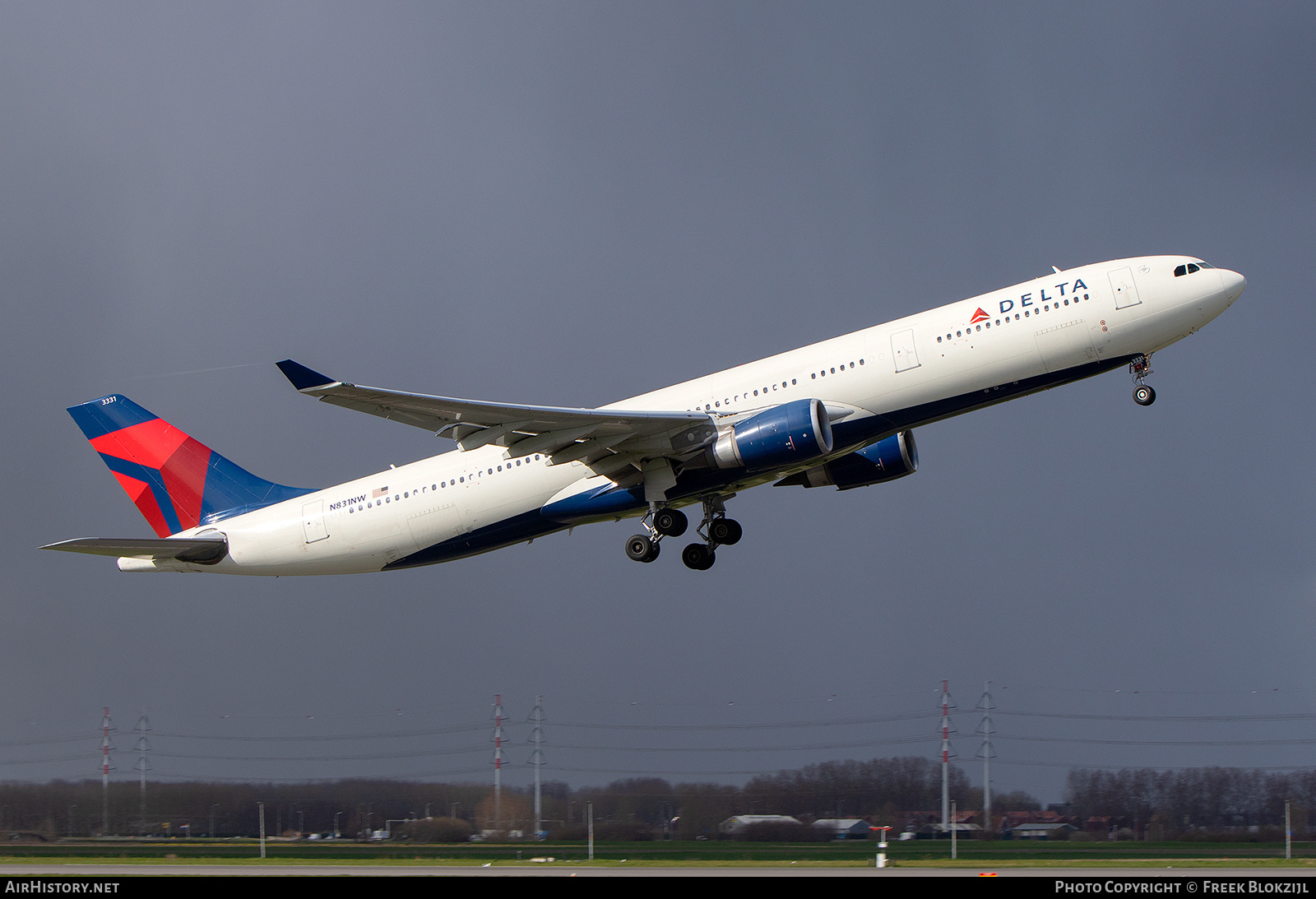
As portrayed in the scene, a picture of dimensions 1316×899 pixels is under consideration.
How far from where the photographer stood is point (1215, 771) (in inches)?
1412

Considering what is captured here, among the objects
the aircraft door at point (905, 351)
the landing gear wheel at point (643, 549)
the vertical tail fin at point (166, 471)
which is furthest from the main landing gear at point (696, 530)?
the vertical tail fin at point (166, 471)

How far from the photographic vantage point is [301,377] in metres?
25.3

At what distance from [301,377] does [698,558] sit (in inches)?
513

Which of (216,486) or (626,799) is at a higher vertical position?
(216,486)

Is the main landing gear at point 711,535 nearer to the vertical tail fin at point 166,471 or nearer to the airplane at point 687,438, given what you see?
the airplane at point 687,438

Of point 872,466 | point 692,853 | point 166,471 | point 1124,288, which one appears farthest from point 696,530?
point 166,471

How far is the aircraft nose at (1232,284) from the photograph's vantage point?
28.3 metres

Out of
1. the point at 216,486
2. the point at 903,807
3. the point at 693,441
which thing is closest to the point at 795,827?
the point at 903,807

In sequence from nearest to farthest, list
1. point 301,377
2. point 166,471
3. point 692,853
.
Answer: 1. point 301,377
2. point 692,853
3. point 166,471

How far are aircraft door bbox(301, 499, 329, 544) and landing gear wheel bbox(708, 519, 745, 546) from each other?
10.8 metres

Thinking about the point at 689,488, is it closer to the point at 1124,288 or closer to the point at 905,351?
the point at 905,351
